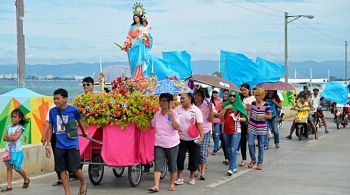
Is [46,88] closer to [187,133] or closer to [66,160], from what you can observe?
[187,133]

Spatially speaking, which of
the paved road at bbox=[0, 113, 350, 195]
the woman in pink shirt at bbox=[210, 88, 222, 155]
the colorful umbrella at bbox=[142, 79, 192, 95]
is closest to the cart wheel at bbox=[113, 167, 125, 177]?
the paved road at bbox=[0, 113, 350, 195]

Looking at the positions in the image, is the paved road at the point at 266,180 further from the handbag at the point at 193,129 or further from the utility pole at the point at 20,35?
the utility pole at the point at 20,35

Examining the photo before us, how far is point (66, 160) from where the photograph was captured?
8.68 metres

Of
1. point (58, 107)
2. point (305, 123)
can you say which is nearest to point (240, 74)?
point (305, 123)

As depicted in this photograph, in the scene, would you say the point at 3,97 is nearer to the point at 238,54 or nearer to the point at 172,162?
the point at 172,162

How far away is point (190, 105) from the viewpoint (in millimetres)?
10344

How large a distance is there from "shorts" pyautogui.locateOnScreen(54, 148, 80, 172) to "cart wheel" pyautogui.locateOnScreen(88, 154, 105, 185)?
147 cm

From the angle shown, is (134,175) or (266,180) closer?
(134,175)

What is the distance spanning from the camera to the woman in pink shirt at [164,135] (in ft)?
31.8

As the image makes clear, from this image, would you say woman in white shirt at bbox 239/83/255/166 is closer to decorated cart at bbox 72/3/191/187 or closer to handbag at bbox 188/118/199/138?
handbag at bbox 188/118/199/138

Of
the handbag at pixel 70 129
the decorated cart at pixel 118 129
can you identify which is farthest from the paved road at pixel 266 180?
the handbag at pixel 70 129

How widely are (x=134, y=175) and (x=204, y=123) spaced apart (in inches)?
74.4

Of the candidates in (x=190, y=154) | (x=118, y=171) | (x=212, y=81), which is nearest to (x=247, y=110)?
(x=212, y=81)

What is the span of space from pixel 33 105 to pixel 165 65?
8266 millimetres
